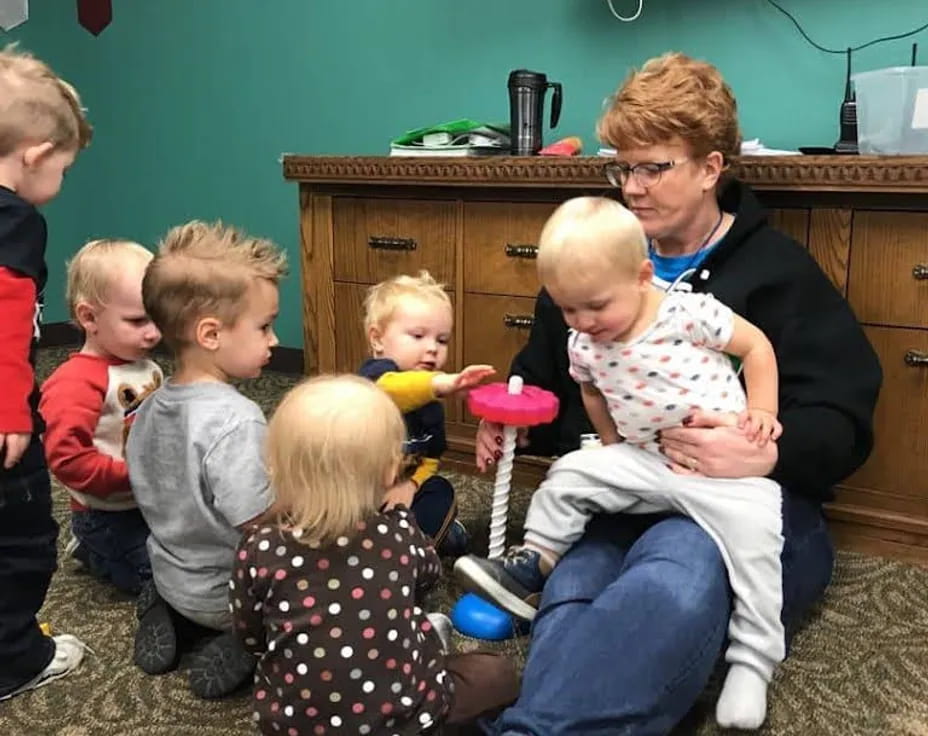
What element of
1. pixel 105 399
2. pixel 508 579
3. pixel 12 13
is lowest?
pixel 508 579

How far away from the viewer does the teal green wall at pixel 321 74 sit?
235 centimetres


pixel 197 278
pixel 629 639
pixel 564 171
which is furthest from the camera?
pixel 564 171

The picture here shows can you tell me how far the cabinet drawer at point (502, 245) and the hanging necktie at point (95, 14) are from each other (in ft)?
7.56

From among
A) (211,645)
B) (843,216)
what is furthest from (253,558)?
(843,216)

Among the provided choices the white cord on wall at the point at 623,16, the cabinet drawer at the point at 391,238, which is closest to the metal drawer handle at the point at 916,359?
the cabinet drawer at the point at 391,238

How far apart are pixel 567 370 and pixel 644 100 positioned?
501 millimetres

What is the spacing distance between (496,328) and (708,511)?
1.00 m

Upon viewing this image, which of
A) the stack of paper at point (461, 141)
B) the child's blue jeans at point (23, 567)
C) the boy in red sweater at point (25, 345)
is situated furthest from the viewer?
the stack of paper at point (461, 141)

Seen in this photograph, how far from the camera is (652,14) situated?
98.4 inches

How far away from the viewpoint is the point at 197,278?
4.50ft

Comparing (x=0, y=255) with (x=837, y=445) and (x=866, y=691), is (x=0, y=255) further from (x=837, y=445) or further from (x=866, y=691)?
(x=866, y=691)

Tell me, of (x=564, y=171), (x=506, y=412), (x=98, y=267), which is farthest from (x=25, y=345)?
(x=564, y=171)

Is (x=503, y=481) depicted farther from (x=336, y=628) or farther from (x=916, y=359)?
(x=916, y=359)

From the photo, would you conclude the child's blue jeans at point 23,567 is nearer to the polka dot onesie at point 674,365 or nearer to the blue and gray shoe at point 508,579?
the blue and gray shoe at point 508,579
